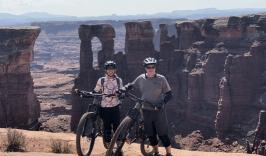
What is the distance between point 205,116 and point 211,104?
1.28 m

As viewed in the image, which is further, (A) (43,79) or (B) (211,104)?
(A) (43,79)

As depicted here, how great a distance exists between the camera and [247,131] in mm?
40000

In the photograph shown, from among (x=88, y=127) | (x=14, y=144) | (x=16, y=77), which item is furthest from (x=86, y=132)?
(x=16, y=77)

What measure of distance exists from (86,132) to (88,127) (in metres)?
0.14

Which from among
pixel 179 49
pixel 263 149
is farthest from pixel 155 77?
pixel 179 49

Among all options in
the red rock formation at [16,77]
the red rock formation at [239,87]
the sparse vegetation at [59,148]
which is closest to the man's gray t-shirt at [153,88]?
the sparse vegetation at [59,148]

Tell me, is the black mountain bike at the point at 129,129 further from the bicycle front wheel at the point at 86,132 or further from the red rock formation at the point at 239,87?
the red rock formation at the point at 239,87

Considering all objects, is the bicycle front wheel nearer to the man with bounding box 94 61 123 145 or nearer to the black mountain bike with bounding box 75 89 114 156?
the black mountain bike with bounding box 75 89 114 156

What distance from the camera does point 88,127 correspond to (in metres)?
13.1

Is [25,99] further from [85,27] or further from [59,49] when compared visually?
[59,49]

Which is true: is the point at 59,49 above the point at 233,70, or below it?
below

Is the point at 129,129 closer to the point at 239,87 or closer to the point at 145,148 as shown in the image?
the point at 145,148

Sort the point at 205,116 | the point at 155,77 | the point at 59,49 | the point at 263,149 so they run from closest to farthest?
the point at 155,77
the point at 263,149
the point at 205,116
the point at 59,49

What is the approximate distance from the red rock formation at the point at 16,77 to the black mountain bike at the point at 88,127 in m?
25.0
